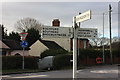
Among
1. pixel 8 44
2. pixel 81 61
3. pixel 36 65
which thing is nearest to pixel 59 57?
pixel 36 65

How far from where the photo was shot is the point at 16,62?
85.4 feet

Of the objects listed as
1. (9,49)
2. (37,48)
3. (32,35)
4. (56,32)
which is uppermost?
(32,35)

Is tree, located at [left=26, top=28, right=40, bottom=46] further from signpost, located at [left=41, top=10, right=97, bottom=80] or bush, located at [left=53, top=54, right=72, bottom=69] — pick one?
signpost, located at [left=41, top=10, right=97, bottom=80]

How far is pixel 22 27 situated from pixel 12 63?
40.6 m

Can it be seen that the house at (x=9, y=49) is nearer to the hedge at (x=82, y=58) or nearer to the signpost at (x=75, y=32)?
the hedge at (x=82, y=58)

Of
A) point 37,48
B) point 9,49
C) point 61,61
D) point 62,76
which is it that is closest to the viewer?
point 62,76

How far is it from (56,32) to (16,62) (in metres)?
19.3

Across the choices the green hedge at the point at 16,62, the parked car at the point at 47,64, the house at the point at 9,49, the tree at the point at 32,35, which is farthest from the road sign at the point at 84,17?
the tree at the point at 32,35

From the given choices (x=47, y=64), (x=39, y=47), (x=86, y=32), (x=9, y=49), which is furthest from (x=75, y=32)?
(x=39, y=47)

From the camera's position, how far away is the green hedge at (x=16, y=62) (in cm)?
2516

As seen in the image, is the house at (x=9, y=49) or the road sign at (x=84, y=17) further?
the house at (x=9, y=49)

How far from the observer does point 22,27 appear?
6562cm

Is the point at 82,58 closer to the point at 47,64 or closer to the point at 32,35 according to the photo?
the point at 47,64

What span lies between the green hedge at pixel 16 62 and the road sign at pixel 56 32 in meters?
18.2
